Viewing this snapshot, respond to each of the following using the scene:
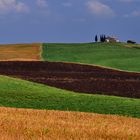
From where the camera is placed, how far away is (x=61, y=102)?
3519cm

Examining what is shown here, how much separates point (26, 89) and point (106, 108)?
29.1 ft

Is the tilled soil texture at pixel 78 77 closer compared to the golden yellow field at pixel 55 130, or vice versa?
the golden yellow field at pixel 55 130

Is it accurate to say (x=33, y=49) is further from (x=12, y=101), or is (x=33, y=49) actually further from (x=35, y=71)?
(x=12, y=101)

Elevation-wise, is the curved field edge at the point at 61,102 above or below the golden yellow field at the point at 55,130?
below

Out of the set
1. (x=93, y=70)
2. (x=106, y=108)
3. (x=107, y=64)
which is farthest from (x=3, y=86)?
(x=107, y=64)

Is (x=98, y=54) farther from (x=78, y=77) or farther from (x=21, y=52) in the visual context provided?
(x=78, y=77)

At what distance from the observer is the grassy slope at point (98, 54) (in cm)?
7797

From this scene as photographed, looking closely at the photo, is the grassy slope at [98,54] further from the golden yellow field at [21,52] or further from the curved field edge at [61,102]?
the curved field edge at [61,102]

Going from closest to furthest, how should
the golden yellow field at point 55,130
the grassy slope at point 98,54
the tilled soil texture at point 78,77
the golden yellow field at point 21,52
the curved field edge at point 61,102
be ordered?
the golden yellow field at point 55,130 < the curved field edge at point 61,102 < the tilled soil texture at point 78,77 < the golden yellow field at point 21,52 < the grassy slope at point 98,54

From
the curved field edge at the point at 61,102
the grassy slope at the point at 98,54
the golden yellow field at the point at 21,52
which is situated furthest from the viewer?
the grassy slope at the point at 98,54

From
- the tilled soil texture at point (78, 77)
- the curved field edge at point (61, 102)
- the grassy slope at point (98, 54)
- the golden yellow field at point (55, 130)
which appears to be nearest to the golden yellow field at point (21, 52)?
the grassy slope at point (98, 54)

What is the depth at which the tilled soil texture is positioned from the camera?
1890 inches

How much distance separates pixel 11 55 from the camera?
8050 centimetres

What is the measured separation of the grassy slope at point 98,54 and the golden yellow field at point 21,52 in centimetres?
134
